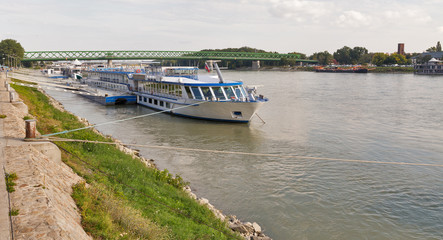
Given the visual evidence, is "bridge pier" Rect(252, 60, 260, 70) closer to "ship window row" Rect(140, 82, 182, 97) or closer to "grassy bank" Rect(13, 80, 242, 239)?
"ship window row" Rect(140, 82, 182, 97)

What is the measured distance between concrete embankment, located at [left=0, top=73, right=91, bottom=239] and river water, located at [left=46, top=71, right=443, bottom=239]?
6.57 m

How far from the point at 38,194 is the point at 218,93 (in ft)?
78.2

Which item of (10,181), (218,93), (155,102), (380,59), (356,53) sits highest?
(356,53)

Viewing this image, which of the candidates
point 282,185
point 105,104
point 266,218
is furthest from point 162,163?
point 105,104

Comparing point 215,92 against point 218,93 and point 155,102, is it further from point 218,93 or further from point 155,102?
point 155,102

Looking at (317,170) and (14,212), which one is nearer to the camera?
(14,212)

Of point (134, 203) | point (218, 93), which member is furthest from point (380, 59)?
point (134, 203)

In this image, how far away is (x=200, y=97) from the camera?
31.0 meters

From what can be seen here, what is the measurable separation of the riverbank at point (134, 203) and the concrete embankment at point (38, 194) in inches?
16.1

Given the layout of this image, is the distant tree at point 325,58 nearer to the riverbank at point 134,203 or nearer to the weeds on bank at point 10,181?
the riverbank at point 134,203

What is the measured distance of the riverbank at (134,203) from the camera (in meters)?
7.81

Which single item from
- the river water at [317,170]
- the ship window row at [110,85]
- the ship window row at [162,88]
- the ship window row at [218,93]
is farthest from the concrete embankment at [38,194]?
the ship window row at [110,85]

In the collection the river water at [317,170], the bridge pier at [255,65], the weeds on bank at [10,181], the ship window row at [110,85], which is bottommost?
the river water at [317,170]

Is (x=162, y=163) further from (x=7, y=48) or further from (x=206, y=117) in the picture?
(x=7, y=48)
